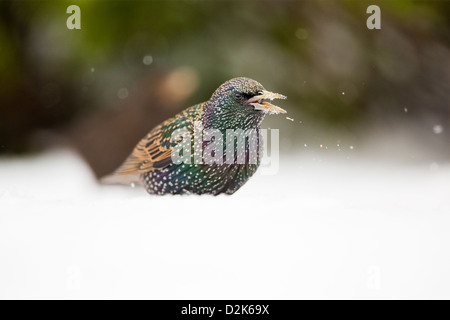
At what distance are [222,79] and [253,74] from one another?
178 millimetres

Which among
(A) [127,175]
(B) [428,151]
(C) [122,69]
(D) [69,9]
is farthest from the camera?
(B) [428,151]

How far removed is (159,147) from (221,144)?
0.27 m

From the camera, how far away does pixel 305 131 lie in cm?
252

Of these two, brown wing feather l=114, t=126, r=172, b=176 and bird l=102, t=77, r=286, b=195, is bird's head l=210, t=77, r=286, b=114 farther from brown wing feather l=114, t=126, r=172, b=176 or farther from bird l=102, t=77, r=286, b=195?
brown wing feather l=114, t=126, r=172, b=176

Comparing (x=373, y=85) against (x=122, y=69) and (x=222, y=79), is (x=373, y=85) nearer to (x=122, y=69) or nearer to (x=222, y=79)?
(x=222, y=79)

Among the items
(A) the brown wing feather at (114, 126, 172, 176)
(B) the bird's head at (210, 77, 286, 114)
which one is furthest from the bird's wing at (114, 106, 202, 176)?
(B) the bird's head at (210, 77, 286, 114)

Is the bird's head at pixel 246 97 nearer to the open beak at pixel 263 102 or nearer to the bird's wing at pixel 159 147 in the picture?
the open beak at pixel 263 102

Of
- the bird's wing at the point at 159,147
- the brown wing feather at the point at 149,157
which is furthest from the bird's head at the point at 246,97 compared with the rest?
the brown wing feather at the point at 149,157

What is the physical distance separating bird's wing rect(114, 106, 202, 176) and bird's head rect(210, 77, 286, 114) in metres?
0.15

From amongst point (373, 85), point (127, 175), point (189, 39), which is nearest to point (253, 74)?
point (189, 39)

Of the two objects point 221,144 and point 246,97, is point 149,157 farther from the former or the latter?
point 246,97

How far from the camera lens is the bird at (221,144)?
162 centimetres

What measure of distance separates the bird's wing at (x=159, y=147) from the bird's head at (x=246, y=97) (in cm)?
15

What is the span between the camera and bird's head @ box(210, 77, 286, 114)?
1600 mm
